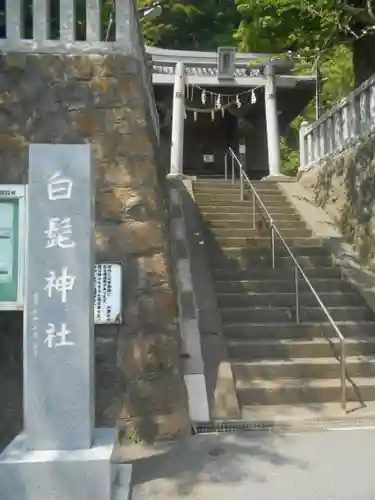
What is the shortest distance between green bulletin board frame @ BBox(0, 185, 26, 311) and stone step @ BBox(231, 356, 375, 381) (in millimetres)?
2903

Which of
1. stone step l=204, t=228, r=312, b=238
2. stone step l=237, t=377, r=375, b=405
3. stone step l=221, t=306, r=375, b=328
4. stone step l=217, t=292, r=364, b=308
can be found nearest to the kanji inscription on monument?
stone step l=237, t=377, r=375, b=405

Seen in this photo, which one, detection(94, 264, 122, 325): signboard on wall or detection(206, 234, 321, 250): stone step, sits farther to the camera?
detection(206, 234, 321, 250): stone step

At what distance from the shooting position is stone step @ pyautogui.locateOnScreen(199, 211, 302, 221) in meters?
9.55

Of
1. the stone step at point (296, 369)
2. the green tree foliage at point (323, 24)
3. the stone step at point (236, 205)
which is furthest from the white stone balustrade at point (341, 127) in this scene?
the stone step at point (296, 369)

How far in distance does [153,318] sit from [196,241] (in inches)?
138

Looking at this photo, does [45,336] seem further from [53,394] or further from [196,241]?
[196,241]

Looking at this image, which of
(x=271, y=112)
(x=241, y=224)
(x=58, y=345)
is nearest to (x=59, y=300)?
(x=58, y=345)

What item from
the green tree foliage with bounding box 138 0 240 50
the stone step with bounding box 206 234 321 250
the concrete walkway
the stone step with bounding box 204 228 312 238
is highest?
the green tree foliage with bounding box 138 0 240 50

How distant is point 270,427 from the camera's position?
4.96 metres

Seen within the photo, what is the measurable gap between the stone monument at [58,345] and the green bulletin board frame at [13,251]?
0.96 feet

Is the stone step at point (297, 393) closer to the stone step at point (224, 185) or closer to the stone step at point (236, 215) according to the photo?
the stone step at point (236, 215)

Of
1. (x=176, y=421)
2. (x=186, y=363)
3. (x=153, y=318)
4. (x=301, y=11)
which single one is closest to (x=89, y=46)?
(x=153, y=318)

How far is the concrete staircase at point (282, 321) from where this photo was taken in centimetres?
552

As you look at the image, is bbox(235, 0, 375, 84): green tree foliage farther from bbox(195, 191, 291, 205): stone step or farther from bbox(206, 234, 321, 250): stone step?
bbox(206, 234, 321, 250): stone step
